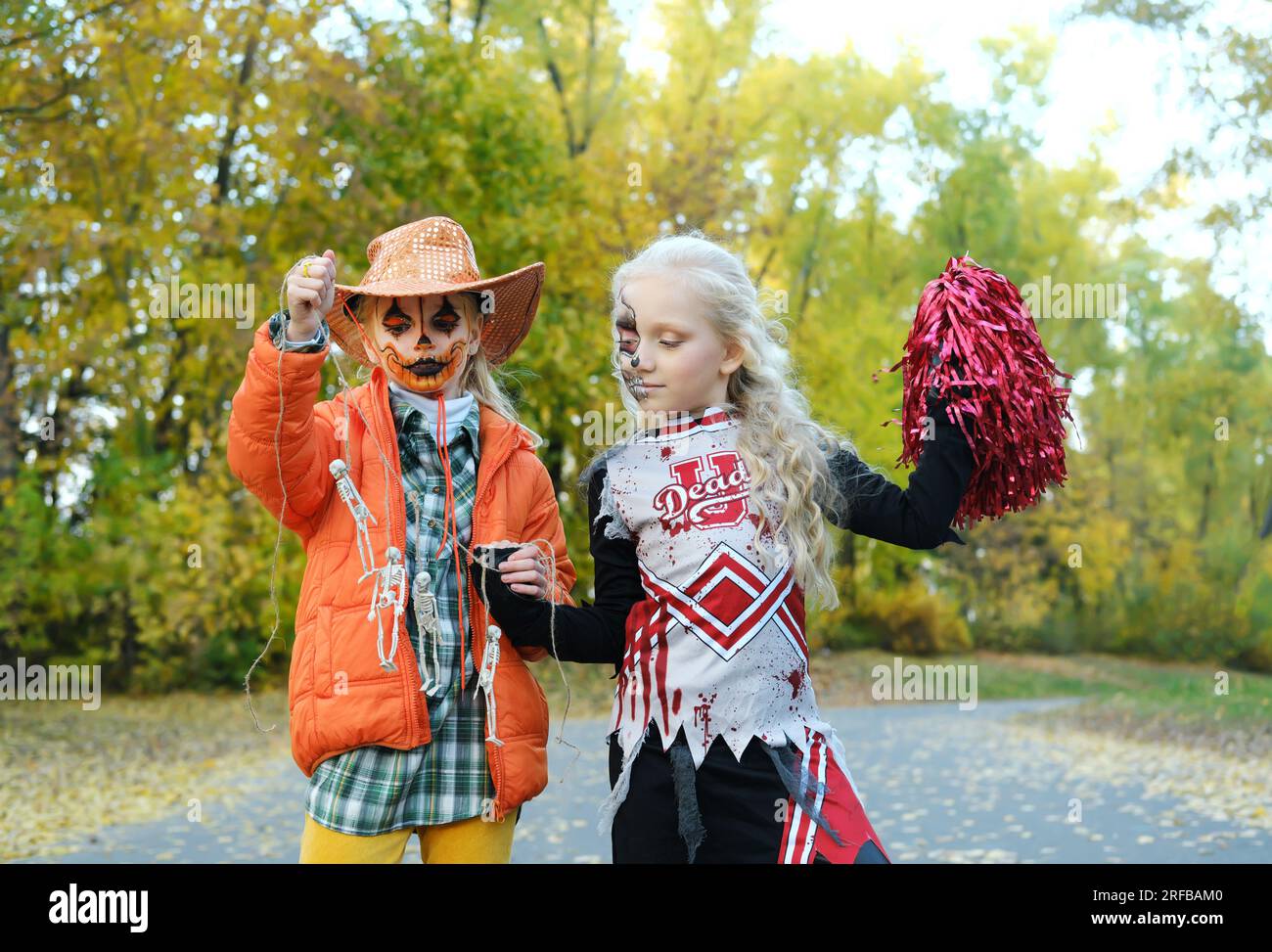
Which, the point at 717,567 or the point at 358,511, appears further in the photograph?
the point at 358,511

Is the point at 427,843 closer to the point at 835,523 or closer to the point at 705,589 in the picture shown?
the point at 705,589

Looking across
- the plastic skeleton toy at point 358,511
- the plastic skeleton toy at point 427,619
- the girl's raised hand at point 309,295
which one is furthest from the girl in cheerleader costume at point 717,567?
the girl's raised hand at point 309,295

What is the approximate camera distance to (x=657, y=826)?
2438 millimetres

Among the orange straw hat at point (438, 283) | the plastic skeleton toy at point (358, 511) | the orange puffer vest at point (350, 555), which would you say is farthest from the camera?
the orange straw hat at point (438, 283)

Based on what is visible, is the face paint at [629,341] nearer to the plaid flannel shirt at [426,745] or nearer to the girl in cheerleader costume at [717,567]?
the girl in cheerleader costume at [717,567]

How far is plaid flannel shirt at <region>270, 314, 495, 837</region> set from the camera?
259cm

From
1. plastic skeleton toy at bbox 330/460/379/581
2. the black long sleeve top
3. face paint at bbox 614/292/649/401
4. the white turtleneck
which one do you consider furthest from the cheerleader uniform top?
the white turtleneck

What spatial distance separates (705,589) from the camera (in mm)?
2527

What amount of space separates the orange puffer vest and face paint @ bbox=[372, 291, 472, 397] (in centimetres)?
6

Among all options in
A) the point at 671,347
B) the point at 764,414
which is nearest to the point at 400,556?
the point at 671,347

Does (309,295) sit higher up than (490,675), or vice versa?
(309,295)

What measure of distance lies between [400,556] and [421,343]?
506 mm

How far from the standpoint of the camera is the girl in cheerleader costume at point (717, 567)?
8.00 feet

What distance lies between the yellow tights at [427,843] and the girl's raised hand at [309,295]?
1.00 meters
